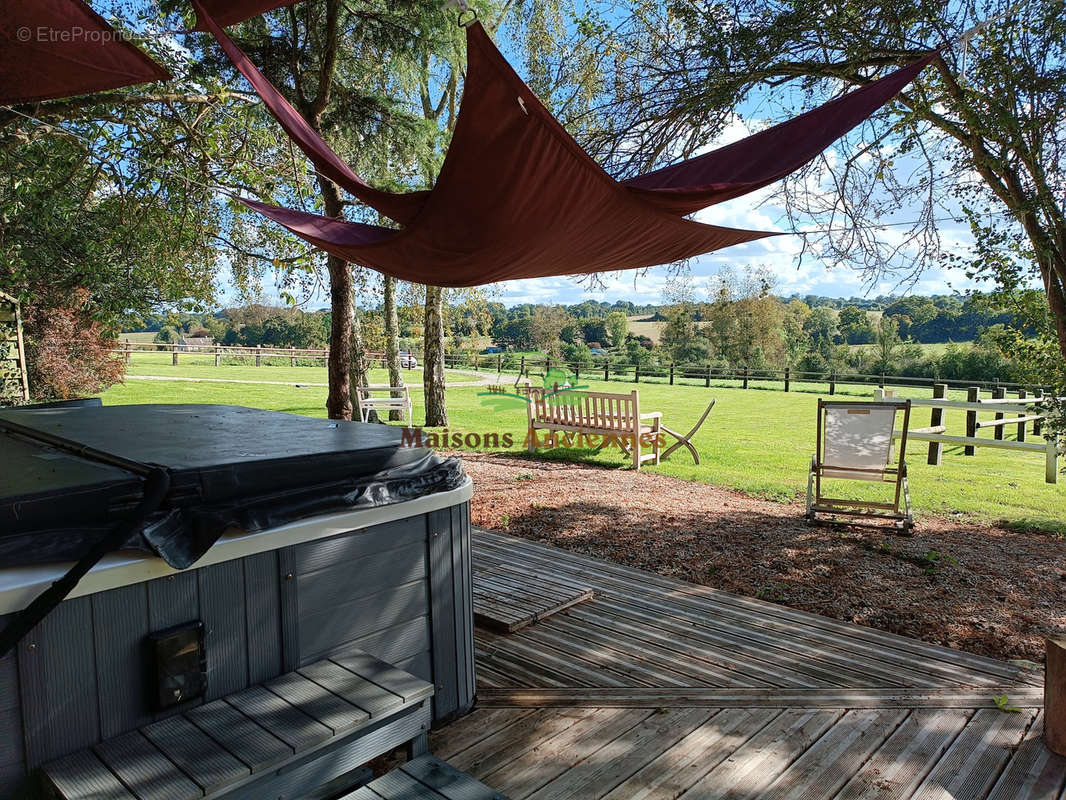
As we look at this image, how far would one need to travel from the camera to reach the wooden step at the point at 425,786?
4.83 feet

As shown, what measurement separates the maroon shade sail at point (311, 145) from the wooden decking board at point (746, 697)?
6.29 feet

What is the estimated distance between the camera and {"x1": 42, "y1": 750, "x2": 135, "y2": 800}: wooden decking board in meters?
1.27

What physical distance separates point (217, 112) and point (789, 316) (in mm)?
22276

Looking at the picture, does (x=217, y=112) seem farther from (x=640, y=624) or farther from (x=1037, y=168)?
(x=1037, y=168)

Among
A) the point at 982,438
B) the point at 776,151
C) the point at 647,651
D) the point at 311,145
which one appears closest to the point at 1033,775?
the point at 647,651

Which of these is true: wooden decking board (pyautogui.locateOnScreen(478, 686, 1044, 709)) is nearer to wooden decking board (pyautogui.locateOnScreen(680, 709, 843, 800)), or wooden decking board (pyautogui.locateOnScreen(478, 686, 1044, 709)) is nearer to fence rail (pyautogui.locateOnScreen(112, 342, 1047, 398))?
wooden decking board (pyautogui.locateOnScreen(680, 709, 843, 800))

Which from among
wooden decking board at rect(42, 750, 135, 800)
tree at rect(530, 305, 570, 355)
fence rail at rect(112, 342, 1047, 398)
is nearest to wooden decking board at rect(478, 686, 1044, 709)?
wooden decking board at rect(42, 750, 135, 800)

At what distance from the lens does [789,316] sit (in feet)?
80.1

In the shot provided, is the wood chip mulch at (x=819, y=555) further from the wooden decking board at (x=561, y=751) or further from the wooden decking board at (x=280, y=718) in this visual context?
the wooden decking board at (x=280, y=718)

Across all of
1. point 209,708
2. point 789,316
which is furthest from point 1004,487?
point 789,316

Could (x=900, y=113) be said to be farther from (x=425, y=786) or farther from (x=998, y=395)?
(x=998, y=395)

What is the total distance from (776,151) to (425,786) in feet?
9.27

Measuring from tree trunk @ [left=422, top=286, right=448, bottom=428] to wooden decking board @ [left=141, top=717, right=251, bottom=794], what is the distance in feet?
27.5

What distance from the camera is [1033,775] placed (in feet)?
6.16
